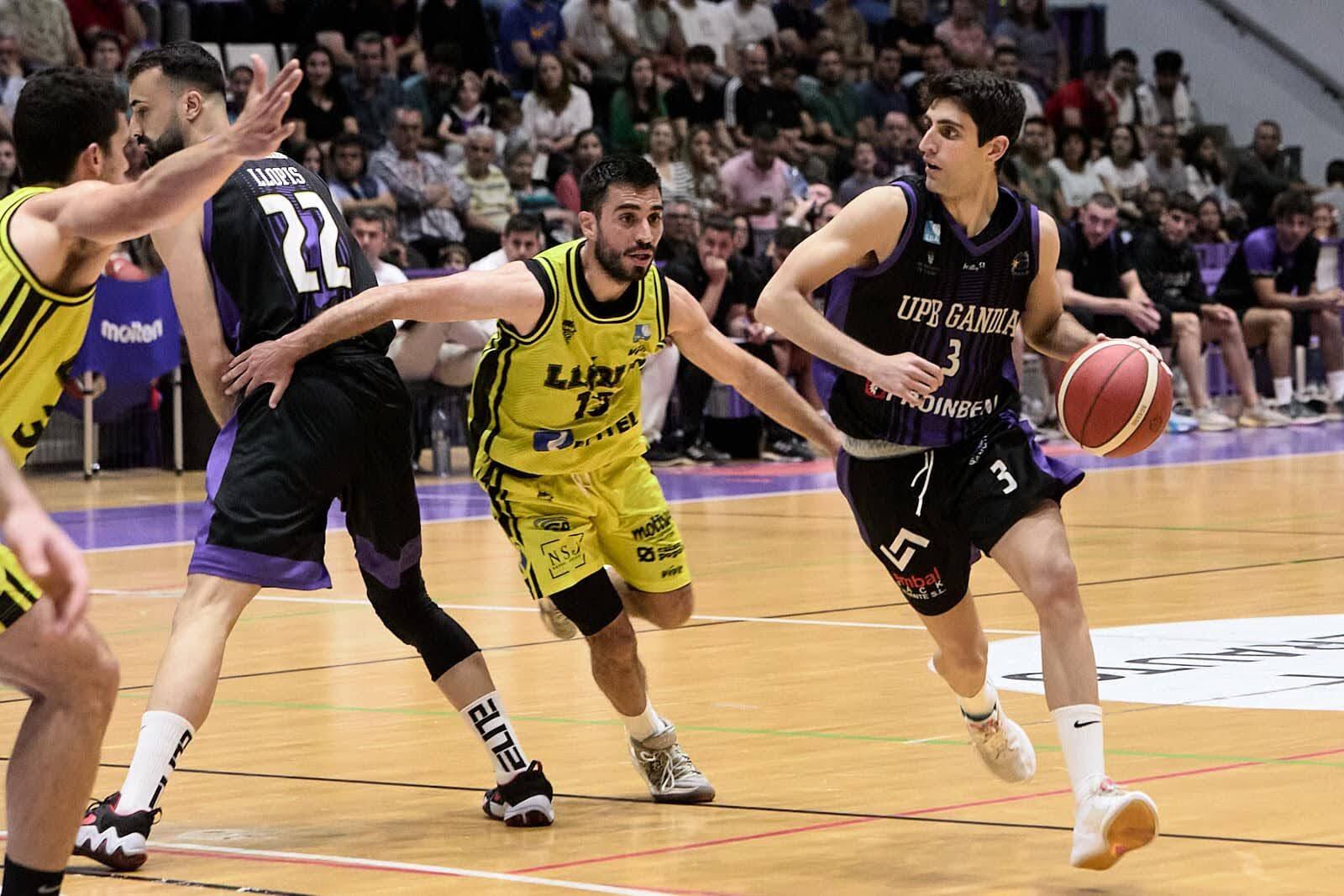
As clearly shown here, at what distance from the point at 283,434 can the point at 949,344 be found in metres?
1.74

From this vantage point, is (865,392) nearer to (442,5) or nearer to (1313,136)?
(442,5)

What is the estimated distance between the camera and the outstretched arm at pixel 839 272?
5.18 meters

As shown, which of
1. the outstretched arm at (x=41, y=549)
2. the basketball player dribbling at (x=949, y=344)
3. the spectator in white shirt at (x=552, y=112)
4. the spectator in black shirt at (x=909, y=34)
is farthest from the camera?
the spectator in black shirt at (x=909, y=34)

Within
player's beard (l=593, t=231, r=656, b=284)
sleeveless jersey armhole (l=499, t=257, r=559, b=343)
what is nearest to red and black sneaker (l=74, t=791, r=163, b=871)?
sleeveless jersey armhole (l=499, t=257, r=559, b=343)

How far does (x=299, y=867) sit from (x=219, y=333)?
1.42 metres

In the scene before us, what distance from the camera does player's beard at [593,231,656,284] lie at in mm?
5859

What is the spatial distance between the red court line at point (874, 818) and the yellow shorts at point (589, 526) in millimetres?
996

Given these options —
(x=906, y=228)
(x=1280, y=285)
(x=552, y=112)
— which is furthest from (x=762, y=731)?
(x=1280, y=285)

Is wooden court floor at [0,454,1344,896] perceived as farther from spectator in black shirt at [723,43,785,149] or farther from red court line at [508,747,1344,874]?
spectator in black shirt at [723,43,785,149]

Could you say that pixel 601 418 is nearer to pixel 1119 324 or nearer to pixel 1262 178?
pixel 1119 324

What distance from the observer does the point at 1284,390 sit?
2012 cm

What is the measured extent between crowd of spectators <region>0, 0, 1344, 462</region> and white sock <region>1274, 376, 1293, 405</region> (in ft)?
0.06

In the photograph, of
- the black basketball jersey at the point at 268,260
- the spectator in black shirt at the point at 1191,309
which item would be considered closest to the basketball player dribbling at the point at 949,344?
the black basketball jersey at the point at 268,260

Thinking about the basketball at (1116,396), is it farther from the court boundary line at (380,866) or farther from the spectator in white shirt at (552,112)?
the spectator in white shirt at (552,112)
